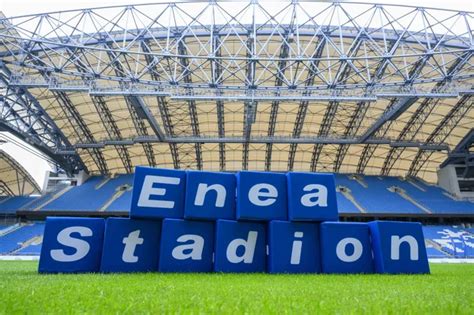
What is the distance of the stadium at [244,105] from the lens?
66.8 feet

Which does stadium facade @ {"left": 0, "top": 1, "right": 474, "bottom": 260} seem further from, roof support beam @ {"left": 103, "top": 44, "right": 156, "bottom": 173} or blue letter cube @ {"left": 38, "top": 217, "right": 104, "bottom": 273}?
blue letter cube @ {"left": 38, "top": 217, "right": 104, "bottom": 273}

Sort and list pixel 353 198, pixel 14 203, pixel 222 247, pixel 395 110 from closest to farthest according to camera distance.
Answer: pixel 222 247
pixel 395 110
pixel 353 198
pixel 14 203

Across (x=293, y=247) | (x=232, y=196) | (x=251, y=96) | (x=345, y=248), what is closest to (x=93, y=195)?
(x=251, y=96)

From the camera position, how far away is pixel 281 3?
20.9 metres

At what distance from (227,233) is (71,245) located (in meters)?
3.55

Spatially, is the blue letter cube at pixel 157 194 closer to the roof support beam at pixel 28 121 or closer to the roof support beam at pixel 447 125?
the roof support beam at pixel 28 121

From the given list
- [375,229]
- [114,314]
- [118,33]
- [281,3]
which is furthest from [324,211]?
[118,33]

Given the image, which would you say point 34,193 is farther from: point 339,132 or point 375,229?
point 375,229

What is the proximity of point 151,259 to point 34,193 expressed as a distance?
39787mm

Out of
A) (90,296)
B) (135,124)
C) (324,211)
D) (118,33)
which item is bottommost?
(90,296)

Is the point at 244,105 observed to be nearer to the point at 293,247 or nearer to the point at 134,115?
the point at 134,115

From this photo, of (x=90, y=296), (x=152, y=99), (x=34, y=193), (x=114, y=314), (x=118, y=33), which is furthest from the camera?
(x=34, y=193)

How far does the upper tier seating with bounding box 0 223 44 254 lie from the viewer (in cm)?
2802

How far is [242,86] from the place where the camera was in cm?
2295
